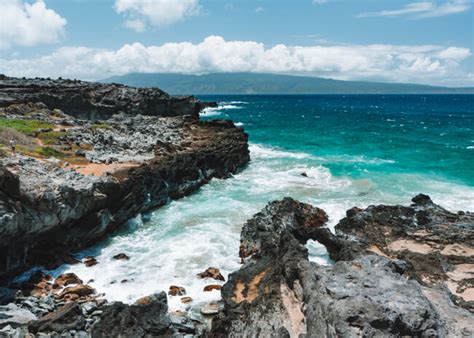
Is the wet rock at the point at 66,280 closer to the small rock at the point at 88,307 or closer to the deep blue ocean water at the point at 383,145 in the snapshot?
the small rock at the point at 88,307

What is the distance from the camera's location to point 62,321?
43.6 feet

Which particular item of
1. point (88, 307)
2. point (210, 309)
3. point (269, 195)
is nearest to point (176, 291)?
point (210, 309)

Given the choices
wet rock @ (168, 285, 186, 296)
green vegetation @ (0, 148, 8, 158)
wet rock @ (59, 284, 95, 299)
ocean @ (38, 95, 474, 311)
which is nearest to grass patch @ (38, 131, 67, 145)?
green vegetation @ (0, 148, 8, 158)

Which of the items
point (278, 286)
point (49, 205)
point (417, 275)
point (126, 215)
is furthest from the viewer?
point (126, 215)

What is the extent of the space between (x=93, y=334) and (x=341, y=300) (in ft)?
24.8

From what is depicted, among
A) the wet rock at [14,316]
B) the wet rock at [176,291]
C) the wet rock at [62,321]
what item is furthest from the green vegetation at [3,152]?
the wet rock at [176,291]

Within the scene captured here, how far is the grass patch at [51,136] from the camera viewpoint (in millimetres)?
34544

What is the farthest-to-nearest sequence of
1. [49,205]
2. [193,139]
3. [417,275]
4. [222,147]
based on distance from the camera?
1. [193,139]
2. [222,147]
3. [49,205]
4. [417,275]

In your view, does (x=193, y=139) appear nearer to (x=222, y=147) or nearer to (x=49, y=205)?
(x=222, y=147)

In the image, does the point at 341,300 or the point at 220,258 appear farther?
the point at 220,258

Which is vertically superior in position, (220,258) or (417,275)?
(417,275)

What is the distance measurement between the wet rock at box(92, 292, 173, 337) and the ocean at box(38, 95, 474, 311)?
256 centimetres

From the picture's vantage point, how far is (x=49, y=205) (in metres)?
19.1

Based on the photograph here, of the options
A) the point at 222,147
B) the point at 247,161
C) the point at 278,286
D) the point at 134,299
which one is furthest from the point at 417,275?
the point at 247,161
